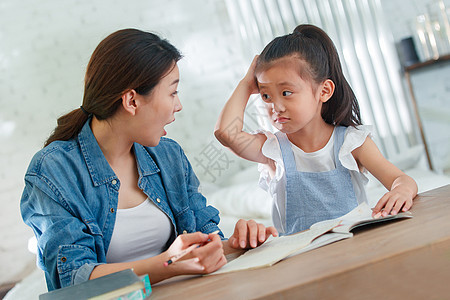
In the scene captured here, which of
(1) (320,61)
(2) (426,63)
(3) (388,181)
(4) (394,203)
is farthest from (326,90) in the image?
(2) (426,63)

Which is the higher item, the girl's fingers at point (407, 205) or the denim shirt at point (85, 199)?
the denim shirt at point (85, 199)

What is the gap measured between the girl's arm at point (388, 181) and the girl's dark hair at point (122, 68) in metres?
0.52

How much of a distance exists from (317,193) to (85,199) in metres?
0.60

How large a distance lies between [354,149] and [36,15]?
2.40 m

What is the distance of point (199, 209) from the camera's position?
1.20 meters

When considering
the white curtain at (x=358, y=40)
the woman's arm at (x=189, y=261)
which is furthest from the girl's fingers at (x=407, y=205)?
the white curtain at (x=358, y=40)

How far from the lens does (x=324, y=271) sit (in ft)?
1.89

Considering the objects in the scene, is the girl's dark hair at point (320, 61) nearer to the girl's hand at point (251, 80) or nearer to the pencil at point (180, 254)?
the girl's hand at point (251, 80)

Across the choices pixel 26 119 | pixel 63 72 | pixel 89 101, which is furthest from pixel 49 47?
pixel 89 101

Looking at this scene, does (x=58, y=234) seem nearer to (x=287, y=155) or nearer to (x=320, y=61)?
(x=287, y=155)

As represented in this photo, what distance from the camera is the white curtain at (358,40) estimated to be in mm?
2992

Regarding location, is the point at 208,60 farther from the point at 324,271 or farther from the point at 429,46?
the point at 324,271

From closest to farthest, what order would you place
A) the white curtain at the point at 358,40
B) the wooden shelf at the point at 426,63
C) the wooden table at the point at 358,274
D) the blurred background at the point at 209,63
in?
the wooden table at the point at 358,274 → the wooden shelf at the point at 426,63 → the blurred background at the point at 209,63 → the white curtain at the point at 358,40

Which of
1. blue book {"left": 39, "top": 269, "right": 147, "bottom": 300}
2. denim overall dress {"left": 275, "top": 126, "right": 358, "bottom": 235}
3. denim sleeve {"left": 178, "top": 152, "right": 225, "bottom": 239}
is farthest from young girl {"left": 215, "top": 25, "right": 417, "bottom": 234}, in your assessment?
blue book {"left": 39, "top": 269, "right": 147, "bottom": 300}
